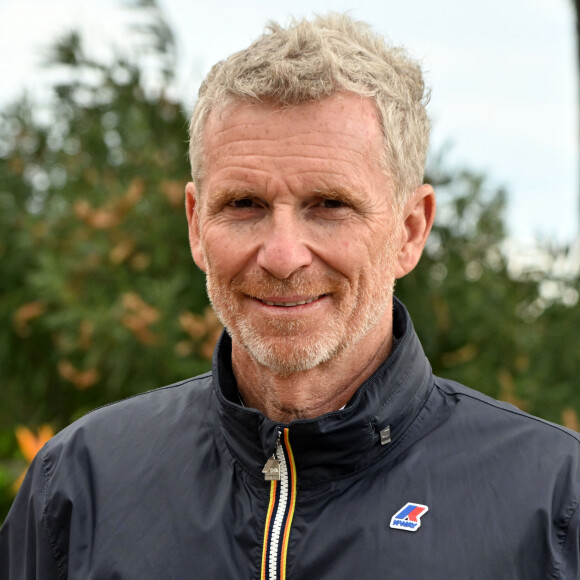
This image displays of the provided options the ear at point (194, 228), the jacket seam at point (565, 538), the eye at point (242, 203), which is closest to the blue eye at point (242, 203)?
the eye at point (242, 203)

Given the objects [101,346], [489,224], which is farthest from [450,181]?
[101,346]

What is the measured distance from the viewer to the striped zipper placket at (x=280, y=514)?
1.99 m

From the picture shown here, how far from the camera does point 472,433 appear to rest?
213 centimetres

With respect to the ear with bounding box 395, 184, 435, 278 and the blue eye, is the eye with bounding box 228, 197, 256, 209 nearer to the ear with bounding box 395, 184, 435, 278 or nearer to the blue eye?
the blue eye

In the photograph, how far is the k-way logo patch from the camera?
197 centimetres

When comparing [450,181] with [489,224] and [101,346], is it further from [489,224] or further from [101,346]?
Answer: [101,346]

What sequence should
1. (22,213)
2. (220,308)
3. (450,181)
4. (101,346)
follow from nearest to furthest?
(220,308), (101,346), (450,181), (22,213)

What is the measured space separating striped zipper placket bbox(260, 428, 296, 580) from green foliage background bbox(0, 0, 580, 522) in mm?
1994

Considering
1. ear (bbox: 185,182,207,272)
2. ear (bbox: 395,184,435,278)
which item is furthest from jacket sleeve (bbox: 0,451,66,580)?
ear (bbox: 395,184,435,278)

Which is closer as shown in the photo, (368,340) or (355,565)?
(355,565)

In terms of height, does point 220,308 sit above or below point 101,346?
above

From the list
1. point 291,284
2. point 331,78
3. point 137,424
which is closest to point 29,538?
point 137,424

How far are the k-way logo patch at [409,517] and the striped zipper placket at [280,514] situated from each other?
235mm

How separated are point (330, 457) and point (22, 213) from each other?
3.61 metres
